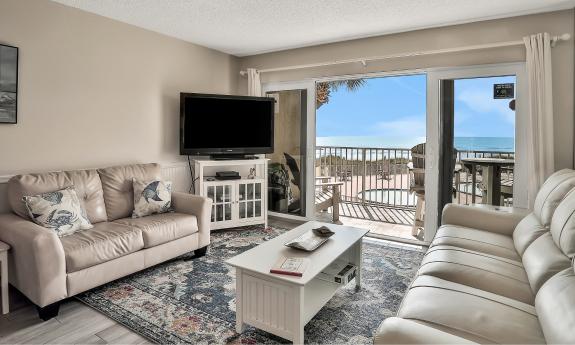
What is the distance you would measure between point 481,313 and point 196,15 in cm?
337

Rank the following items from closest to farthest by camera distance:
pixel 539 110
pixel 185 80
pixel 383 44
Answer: pixel 539 110
pixel 383 44
pixel 185 80

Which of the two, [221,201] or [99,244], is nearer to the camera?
[99,244]

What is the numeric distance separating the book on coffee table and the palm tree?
2893mm

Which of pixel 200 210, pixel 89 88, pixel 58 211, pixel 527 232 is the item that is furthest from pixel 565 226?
pixel 89 88

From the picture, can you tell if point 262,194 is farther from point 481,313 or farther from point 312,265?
point 481,313

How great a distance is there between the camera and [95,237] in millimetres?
2535

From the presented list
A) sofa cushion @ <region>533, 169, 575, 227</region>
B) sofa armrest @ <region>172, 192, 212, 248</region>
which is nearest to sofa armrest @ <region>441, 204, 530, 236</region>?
sofa cushion @ <region>533, 169, 575, 227</region>

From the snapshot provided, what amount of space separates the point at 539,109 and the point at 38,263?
4.10m

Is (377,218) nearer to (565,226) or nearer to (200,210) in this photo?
(200,210)

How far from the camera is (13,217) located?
254cm

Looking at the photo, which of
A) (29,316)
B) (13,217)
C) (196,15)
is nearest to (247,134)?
(196,15)

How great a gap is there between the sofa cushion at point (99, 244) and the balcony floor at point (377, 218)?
9.23 feet

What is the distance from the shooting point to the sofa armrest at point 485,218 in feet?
8.51

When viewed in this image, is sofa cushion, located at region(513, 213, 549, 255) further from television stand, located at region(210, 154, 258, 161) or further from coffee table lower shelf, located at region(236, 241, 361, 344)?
television stand, located at region(210, 154, 258, 161)
